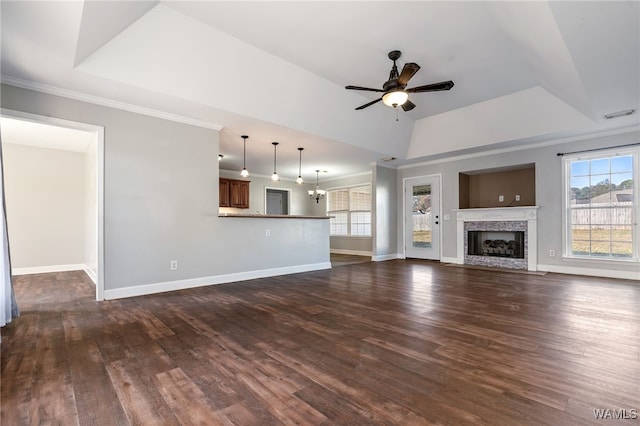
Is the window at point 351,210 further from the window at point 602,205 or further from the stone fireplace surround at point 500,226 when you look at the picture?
the window at point 602,205

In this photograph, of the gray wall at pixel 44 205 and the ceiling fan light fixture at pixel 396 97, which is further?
the gray wall at pixel 44 205

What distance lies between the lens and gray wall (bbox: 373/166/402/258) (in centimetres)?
777

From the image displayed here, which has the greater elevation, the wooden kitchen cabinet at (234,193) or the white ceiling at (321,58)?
the white ceiling at (321,58)

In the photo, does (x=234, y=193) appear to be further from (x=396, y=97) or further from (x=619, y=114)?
(x=619, y=114)

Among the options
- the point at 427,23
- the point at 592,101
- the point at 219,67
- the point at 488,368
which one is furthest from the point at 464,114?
the point at 488,368

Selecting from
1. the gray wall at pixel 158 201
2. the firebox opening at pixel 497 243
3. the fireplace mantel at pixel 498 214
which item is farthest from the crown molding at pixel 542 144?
the gray wall at pixel 158 201

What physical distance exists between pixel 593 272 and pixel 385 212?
4.28 metres

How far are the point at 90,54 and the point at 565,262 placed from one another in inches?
315

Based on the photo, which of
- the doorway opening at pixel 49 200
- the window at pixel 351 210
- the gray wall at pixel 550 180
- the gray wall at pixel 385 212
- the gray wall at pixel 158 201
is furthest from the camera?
the window at pixel 351 210

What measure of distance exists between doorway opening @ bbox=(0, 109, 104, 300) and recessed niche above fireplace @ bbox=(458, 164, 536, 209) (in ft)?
26.7

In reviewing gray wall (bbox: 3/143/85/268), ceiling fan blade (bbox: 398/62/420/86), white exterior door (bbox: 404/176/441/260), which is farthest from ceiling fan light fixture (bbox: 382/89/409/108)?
gray wall (bbox: 3/143/85/268)

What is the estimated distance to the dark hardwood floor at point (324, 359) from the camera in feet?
5.08

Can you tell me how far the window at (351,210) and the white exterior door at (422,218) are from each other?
144 cm

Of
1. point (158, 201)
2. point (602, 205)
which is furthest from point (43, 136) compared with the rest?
point (602, 205)
